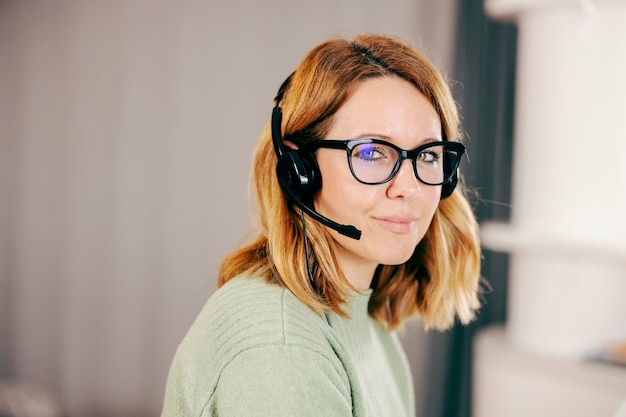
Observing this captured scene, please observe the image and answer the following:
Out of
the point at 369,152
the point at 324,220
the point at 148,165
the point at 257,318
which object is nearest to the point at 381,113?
the point at 369,152

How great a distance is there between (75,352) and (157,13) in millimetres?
1172

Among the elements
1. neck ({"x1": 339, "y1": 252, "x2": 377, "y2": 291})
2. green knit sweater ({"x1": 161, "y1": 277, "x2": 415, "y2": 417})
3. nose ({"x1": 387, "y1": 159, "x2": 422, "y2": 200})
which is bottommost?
green knit sweater ({"x1": 161, "y1": 277, "x2": 415, "y2": 417})

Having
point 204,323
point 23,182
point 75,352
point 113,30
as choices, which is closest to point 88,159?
point 23,182

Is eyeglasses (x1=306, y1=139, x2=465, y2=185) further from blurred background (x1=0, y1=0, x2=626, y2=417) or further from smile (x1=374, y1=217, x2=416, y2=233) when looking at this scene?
blurred background (x1=0, y1=0, x2=626, y2=417)

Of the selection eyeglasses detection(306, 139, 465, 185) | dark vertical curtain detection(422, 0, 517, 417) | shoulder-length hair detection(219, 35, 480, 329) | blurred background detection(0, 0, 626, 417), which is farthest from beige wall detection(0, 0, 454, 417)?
eyeglasses detection(306, 139, 465, 185)

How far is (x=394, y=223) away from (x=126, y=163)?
4.82 feet

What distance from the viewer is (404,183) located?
35.4 inches

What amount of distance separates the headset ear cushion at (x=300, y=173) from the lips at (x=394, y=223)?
0.10 m

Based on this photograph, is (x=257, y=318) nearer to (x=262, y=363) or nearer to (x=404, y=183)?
(x=262, y=363)

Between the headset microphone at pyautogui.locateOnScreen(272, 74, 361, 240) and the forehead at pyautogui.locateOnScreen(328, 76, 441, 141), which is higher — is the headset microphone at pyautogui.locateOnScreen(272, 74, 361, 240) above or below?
below

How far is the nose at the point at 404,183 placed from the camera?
897 mm

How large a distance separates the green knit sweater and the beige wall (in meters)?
1.33

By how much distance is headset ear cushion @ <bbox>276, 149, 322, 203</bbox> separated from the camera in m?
0.89

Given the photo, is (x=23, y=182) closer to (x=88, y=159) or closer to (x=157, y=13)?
(x=88, y=159)
